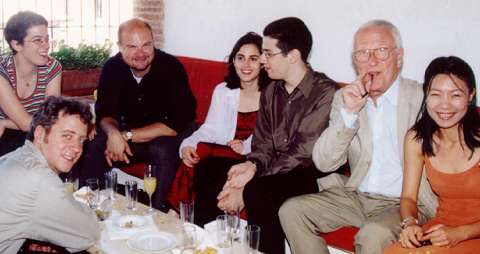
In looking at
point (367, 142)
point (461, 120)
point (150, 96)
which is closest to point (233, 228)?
point (367, 142)

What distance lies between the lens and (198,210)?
3275 mm

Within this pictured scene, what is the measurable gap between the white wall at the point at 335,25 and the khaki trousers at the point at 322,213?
1.21 metres

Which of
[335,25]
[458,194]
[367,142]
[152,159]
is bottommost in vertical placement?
[152,159]

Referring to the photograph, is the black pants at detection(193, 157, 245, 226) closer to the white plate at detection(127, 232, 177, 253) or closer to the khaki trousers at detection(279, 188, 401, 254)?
the khaki trousers at detection(279, 188, 401, 254)

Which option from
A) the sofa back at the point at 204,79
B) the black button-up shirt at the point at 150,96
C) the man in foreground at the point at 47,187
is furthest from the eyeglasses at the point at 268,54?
the man in foreground at the point at 47,187

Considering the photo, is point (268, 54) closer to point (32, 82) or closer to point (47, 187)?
point (47, 187)

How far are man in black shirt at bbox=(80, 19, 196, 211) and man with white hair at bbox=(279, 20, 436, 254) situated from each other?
1.32m

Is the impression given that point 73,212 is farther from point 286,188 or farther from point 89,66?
point 89,66

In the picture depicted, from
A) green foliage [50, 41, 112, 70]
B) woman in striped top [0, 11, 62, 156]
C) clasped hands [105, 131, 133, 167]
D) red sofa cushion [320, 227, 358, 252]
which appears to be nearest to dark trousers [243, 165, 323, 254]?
red sofa cushion [320, 227, 358, 252]

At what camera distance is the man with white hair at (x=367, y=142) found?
→ 2.71 metres

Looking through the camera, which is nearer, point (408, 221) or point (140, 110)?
point (408, 221)

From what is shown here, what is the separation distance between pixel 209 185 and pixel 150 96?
1.06m

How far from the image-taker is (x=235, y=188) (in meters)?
3.07

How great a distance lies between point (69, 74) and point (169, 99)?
2.67 m
